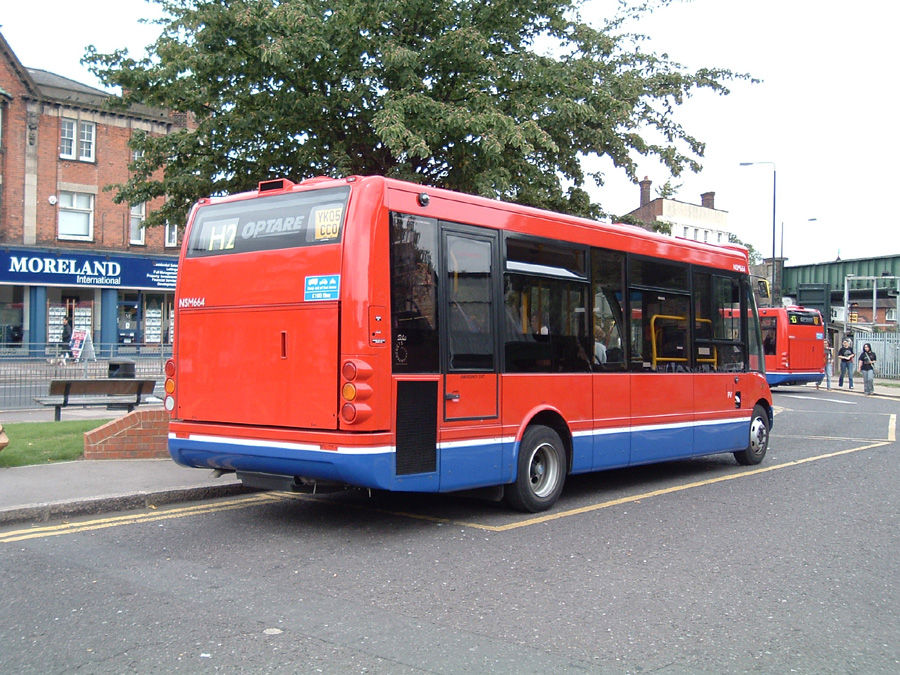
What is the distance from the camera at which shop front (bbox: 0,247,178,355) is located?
3262cm

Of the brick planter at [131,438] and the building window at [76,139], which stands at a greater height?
the building window at [76,139]

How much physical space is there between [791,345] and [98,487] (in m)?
30.8

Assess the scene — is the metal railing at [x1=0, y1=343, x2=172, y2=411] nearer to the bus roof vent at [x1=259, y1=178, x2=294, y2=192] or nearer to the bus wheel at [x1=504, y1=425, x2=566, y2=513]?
the bus roof vent at [x1=259, y1=178, x2=294, y2=192]

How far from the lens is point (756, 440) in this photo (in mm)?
12352

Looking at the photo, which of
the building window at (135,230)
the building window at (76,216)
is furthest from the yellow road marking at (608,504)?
the building window at (76,216)

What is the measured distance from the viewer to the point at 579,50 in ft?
44.5

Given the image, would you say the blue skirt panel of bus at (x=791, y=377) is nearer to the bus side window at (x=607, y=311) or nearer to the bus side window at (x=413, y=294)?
the bus side window at (x=607, y=311)

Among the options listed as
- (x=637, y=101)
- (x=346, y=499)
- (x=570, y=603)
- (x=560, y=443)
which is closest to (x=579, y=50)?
(x=637, y=101)

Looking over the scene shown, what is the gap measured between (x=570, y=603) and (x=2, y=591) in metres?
3.70

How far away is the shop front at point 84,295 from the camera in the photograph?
32625 millimetres

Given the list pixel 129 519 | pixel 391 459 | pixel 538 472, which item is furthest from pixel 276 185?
pixel 538 472

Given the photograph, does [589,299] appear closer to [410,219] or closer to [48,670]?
[410,219]

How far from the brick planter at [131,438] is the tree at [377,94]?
3.43m

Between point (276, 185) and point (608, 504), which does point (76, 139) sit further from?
point (608, 504)
